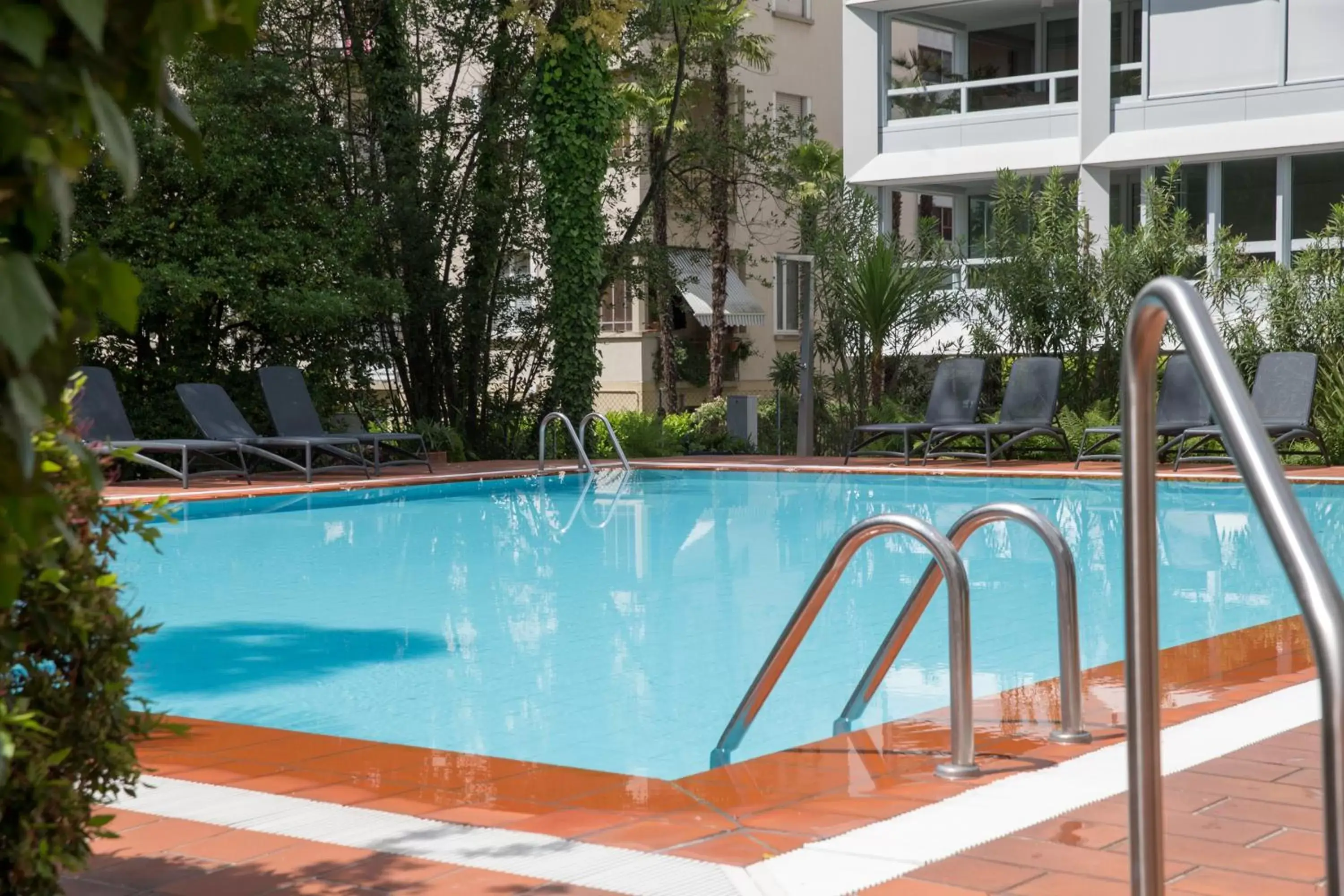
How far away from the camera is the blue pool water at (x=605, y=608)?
6539 mm

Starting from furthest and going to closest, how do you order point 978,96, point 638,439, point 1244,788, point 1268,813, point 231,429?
point 978,96
point 638,439
point 231,429
point 1244,788
point 1268,813

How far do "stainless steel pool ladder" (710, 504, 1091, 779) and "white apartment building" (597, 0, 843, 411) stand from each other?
29220 millimetres

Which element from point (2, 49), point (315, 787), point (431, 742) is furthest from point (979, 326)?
point (2, 49)

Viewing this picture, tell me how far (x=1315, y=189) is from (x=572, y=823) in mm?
21737

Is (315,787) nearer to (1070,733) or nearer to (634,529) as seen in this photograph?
(1070,733)

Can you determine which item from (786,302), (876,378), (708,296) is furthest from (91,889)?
(786,302)

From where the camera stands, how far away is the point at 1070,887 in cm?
340

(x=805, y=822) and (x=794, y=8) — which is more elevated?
(x=794, y=8)

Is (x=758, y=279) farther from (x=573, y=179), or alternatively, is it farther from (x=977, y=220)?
(x=573, y=179)

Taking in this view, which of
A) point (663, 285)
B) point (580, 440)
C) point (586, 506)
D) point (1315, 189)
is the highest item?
point (1315, 189)

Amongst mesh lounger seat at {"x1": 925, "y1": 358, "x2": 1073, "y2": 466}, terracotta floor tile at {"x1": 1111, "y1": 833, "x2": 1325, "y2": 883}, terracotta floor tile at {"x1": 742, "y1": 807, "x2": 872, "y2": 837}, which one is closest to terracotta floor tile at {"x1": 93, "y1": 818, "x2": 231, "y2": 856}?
terracotta floor tile at {"x1": 742, "y1": 807, "x2": 872, "y2": 837}

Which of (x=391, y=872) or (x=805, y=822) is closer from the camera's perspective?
(x=391, y=872)

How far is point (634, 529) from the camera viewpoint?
12.9 meters

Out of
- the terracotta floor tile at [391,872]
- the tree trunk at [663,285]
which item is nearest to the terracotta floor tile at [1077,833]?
the terracotta floor tile at [391,872]
